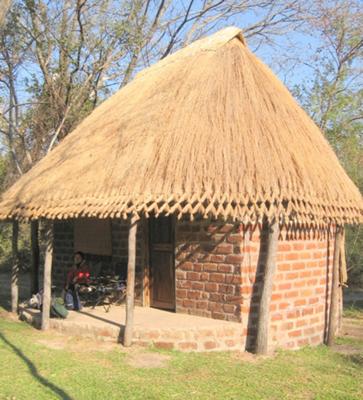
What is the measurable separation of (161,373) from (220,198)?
89.4 inches

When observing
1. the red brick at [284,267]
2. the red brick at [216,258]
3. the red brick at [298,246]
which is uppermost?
the red brick at [298,246]

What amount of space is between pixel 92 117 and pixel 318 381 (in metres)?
7.04

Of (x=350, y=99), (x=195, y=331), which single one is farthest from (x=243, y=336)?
(x=350, y=99)

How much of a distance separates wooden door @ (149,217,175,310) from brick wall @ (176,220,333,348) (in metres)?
0.56

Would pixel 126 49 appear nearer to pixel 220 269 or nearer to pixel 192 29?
pixel 192 29

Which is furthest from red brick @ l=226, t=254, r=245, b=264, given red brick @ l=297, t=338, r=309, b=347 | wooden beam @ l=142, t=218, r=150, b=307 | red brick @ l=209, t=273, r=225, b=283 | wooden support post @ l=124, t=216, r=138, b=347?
wooden beam @ l=142, t=218, r=150, b=307

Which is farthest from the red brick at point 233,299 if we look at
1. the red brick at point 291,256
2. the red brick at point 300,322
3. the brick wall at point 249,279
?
the red brick at point 300,322

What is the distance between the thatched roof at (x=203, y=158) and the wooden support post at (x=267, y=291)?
0.32m

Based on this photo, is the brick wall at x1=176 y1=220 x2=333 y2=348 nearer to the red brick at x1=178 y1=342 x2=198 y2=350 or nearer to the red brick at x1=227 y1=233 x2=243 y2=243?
the red brick at x1=227 y1=233 x2=243 y2=243

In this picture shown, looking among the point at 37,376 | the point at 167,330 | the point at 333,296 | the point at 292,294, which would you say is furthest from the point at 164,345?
the point at 333,296

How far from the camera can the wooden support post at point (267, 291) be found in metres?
7.25

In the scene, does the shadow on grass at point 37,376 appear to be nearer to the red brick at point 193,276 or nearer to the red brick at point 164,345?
the red brick at point 164,345

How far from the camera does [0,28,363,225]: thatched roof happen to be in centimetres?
707

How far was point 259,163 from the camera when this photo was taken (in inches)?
287
